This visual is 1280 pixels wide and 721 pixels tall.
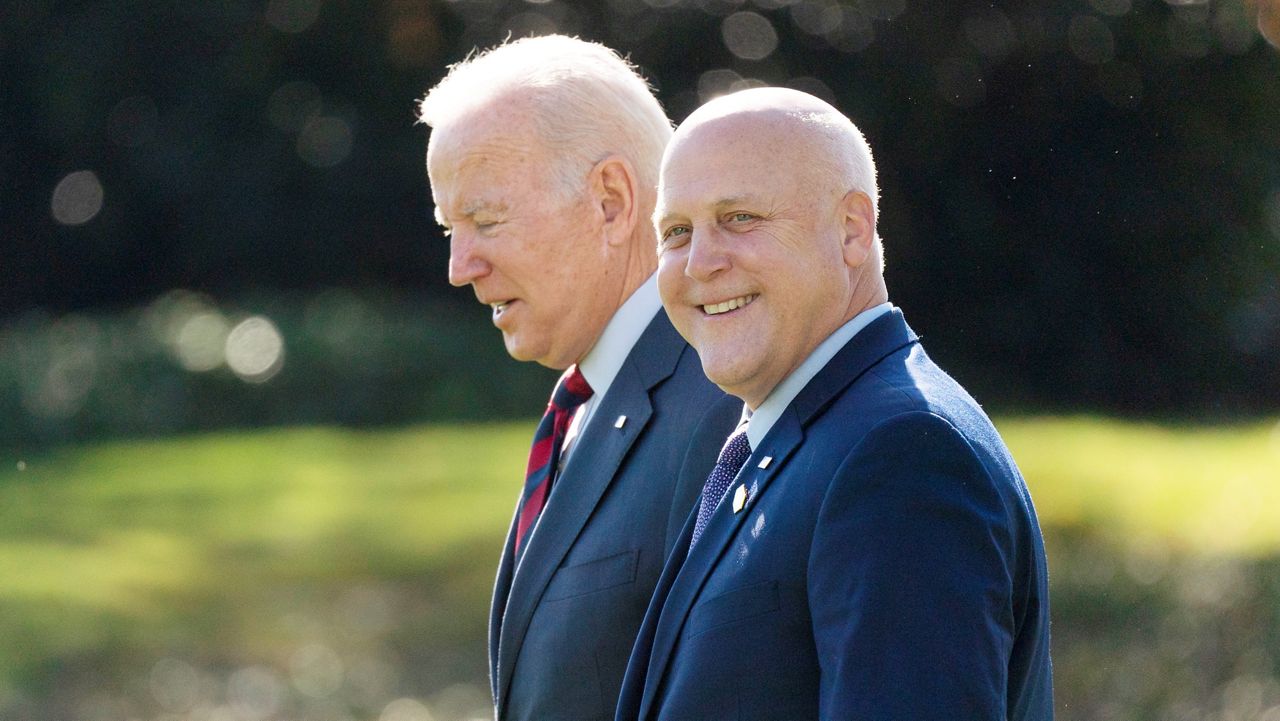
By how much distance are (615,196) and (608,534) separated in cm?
68

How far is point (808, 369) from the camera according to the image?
2.02 m

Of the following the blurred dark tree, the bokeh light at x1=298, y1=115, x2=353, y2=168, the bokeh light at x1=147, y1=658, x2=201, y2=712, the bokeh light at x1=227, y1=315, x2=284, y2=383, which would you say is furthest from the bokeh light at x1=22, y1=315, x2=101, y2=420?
the bokeh light at x1=298, y1=115, x2=353, y2=168

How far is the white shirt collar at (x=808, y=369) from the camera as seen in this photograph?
79.0 inches

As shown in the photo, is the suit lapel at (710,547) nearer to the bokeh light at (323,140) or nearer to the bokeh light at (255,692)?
the bokeh light at (255,692)

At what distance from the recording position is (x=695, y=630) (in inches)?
74.0

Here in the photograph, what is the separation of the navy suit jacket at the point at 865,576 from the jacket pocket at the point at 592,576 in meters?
0.40

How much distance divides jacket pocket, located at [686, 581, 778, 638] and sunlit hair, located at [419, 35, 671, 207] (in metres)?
1.14

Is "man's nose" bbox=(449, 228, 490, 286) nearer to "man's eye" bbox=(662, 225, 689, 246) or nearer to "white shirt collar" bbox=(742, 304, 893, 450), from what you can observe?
"man's eye" bbox=(662, 225, 689, 246)

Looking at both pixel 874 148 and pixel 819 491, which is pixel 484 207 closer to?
pixel 819 491

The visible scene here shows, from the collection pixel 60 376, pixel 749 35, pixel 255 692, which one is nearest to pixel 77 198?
pixel 60 376

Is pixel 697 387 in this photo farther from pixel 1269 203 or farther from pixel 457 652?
pixel 1269 203

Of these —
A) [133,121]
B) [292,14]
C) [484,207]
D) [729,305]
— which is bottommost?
[729,305]

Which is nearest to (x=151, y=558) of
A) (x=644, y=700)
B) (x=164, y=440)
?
(x=164, y=440)

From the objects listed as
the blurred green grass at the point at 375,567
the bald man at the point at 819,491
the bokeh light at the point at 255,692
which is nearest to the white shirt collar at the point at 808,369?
the bald man at the point at 819,491
